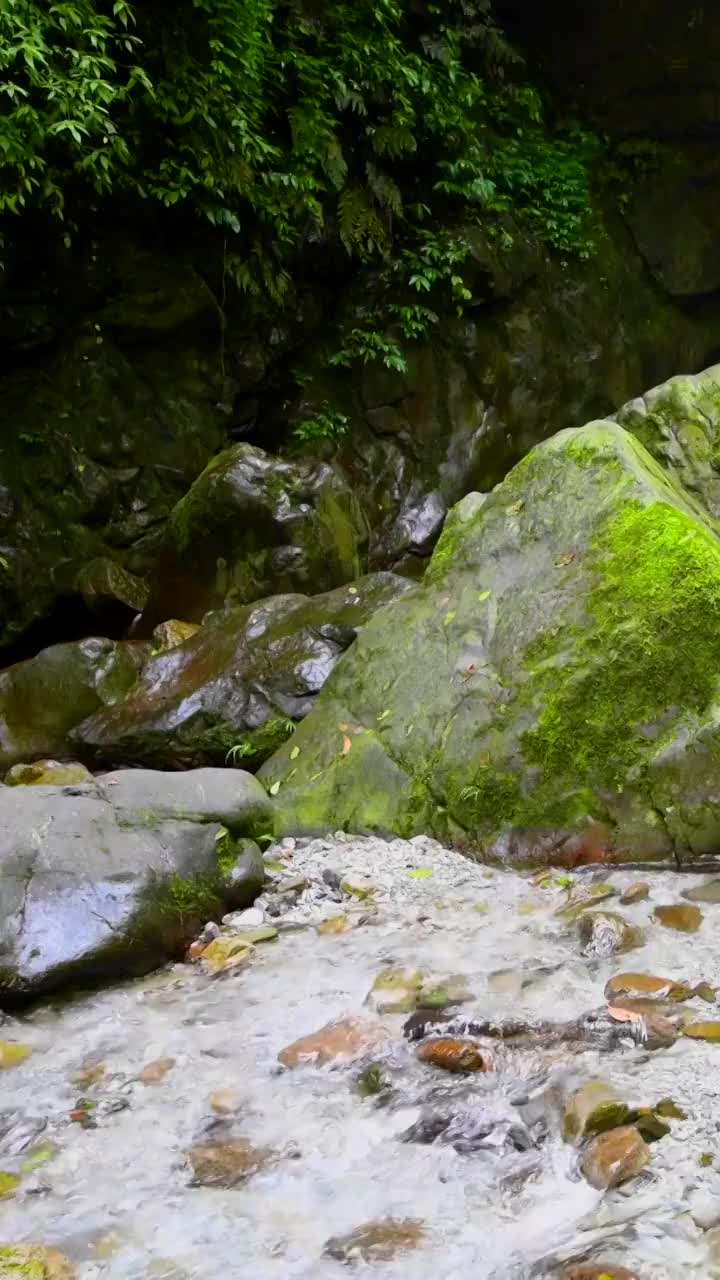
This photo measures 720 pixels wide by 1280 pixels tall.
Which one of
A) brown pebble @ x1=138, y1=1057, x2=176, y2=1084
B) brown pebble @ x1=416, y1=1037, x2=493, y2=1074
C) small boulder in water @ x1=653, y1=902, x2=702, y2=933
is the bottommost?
brown pebble @ x1=138, y1=1057, x2=176, y2=1084

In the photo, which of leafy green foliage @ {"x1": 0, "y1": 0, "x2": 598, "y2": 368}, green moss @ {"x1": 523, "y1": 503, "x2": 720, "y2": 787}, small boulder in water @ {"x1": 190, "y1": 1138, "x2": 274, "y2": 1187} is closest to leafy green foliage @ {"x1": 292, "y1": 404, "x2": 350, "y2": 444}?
leafy green foliage @ {"x1": 0, "y1": 0, "x2": 598, "y2": 368}

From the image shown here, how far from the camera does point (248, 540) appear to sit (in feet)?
24.1

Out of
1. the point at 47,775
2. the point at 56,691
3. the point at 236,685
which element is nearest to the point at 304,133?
the point at 56,691

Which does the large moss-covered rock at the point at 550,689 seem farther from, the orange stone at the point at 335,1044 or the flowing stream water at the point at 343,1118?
the orange stone at the point at 335,1044

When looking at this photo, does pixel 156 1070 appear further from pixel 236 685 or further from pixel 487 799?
pixel 236 685

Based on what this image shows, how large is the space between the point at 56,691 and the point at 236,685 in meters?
1.66

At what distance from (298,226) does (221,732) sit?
6343 millimetres

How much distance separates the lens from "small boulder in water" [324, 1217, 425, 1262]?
5.19ft

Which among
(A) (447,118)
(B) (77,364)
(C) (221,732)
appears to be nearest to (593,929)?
(C) (221,732)

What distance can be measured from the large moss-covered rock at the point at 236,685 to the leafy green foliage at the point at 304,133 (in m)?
3.37

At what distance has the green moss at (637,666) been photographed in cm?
347

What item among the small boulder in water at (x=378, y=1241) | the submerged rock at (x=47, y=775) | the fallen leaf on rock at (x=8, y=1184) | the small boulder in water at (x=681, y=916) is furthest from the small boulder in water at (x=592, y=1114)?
the submerged rock at (x=47, y=775)

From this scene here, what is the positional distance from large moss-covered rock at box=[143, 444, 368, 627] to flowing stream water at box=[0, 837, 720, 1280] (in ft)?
14.6

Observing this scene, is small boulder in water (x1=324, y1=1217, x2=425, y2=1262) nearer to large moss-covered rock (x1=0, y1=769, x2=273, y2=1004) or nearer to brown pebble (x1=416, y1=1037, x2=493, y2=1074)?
brown pebble (x1=416, y1=1037, x2=493, y2=1074)
